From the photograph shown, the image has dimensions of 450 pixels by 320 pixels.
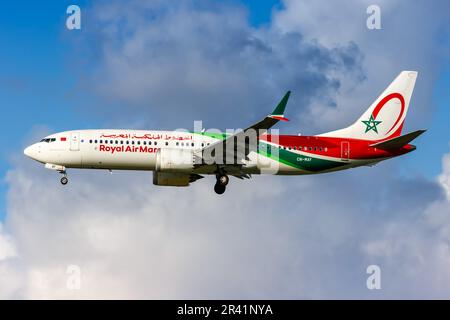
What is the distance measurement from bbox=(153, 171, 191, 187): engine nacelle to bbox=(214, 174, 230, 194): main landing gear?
3.59 m

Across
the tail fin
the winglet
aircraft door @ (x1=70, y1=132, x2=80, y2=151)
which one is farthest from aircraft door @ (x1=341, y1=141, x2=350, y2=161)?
aircraft door @ (x1=70, y1=132, x2=80, y2=151)

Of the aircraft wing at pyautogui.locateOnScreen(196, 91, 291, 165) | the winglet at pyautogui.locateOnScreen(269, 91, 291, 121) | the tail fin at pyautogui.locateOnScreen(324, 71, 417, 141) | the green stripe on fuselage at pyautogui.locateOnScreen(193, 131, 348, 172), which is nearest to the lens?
the winglet at pyautogui.locateOnScreen(269, 91, 291, 121)

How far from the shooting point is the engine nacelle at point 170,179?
71.5 meters

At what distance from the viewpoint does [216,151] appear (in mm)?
66688

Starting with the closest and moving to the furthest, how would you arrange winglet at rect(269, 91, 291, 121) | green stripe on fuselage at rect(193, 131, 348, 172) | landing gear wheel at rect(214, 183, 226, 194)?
1. winglet at rect(269, 91, 291, 121)
2. green stripe on fuselage at rect(193, 131, 348, 172)
3. landing gear wheel at rect(214, 183, 226, 194)

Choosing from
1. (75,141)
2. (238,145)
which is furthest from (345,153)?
(75,141)

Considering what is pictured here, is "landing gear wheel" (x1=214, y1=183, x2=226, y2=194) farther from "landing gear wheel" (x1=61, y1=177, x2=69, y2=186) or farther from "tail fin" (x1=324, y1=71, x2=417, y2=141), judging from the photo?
"landing gear wheel" (x1=61, y1=177, x2=69, y2=186)

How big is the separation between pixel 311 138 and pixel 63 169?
63.1 ft

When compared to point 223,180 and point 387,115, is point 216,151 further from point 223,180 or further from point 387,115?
point 387,115

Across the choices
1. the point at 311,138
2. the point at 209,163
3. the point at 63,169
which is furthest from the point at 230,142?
the point at 63,169

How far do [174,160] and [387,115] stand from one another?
63.1ft

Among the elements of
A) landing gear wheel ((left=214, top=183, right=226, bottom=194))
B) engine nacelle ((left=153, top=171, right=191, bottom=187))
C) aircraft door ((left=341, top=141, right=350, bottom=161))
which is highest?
aircraft door ((left=341, top=141, right=350, bottom=161))

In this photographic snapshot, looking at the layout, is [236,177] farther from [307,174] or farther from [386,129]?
[386,129]

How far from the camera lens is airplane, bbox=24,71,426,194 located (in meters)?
66.5
